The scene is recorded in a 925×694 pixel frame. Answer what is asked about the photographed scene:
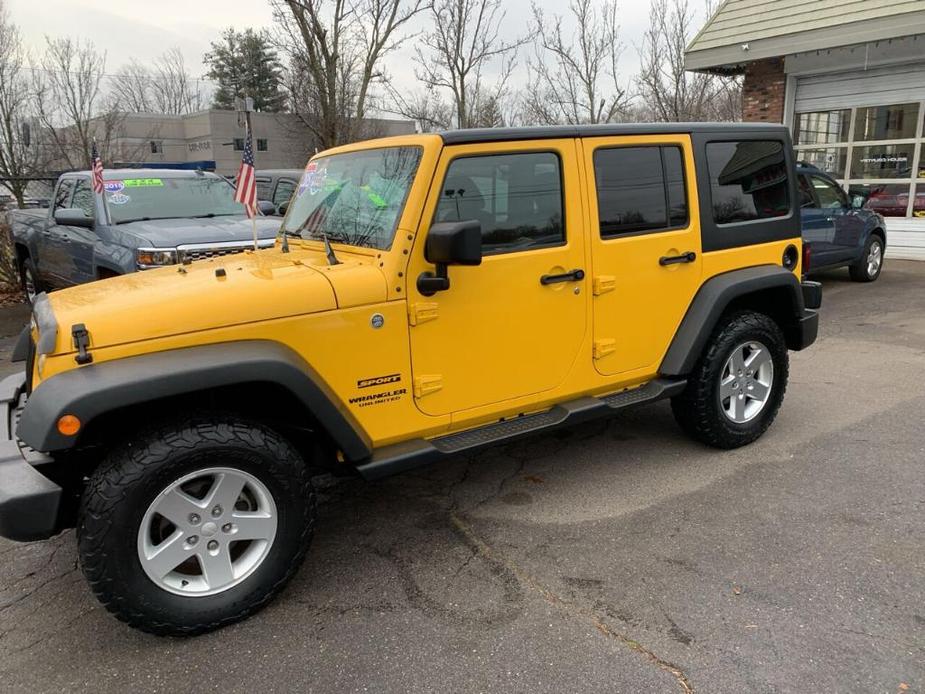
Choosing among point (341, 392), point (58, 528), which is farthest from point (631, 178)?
point (58, 528)

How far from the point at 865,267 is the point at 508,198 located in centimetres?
905

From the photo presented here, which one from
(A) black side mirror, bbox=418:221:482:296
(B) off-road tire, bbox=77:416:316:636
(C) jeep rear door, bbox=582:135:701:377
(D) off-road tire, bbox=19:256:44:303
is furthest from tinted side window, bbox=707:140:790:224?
(D) off-road tire, bbox=19:256:44:303

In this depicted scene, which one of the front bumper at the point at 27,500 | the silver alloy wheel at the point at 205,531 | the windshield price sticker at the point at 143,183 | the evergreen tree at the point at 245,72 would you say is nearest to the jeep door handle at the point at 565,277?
the silver alloy wheel at the point at 205,531

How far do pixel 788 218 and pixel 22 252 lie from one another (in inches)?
391

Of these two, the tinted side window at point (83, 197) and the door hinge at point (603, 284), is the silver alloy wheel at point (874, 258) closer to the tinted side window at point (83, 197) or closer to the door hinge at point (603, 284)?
the door hinge at point (603, 284)

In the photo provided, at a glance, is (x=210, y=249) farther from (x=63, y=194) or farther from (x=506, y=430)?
(x=506, y=430)

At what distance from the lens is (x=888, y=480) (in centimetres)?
392

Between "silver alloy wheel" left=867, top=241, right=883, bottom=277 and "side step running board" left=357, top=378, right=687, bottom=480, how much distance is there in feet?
26.3

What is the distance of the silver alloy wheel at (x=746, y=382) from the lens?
428 cm

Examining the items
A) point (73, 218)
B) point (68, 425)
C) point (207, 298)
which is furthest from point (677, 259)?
point (73, 218)

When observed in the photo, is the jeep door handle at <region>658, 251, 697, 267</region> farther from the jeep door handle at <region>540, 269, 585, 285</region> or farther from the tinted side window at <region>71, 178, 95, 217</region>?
the tinted side window at <region>71, 178, 95, 217</region>

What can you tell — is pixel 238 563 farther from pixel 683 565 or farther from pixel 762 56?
pixel 762 56

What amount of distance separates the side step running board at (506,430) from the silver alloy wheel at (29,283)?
337 inches

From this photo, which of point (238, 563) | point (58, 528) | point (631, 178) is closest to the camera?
point (58, 528)
